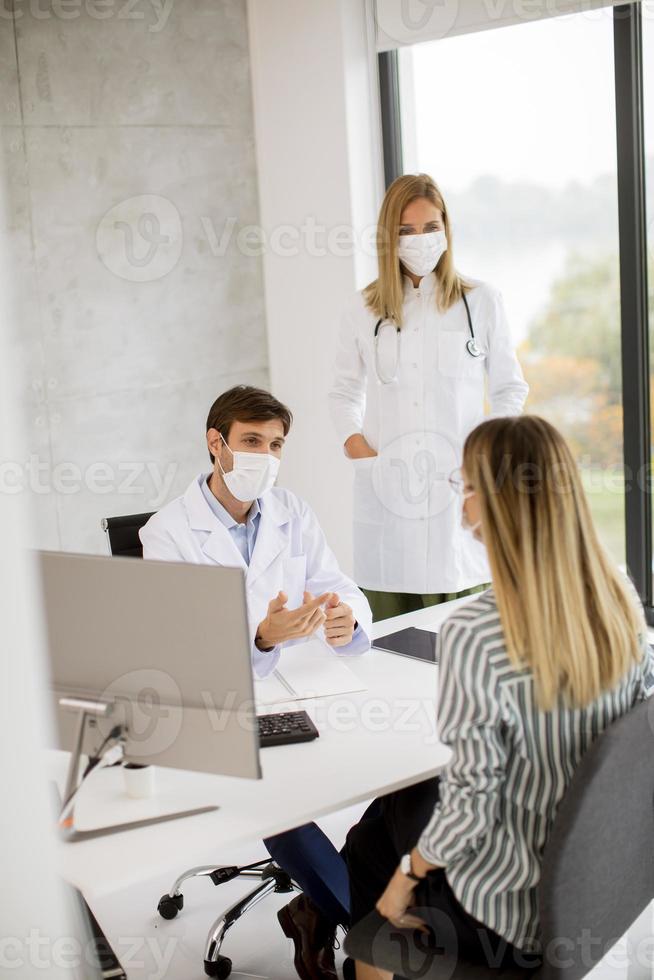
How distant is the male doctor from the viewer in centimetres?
197

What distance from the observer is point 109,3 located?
352 centimetres

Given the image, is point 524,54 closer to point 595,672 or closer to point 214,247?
point 214,247

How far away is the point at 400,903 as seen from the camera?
1.51m

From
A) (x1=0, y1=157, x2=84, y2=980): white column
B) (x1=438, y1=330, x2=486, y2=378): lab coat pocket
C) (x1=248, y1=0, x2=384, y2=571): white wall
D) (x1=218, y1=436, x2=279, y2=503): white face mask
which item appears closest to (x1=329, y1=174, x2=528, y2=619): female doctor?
(x1=438, y1=330, x2=486, y2=378): lab coat pocket

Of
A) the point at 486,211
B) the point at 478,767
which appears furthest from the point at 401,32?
the point at 478,767

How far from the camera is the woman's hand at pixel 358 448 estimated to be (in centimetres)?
302

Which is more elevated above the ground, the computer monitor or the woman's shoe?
the computer monitor

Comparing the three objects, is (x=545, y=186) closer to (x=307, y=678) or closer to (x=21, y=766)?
(x=307, y=678)

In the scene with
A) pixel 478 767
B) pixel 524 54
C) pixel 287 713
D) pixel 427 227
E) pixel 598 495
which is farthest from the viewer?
pixel 524 54

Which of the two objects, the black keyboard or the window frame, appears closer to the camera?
the black keyboard

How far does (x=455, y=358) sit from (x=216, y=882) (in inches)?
59.4

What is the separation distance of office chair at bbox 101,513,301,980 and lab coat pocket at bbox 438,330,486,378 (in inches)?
37.5

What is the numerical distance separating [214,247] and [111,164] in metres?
0.51

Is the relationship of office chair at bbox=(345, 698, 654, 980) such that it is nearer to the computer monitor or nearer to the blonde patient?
the blonde patient
